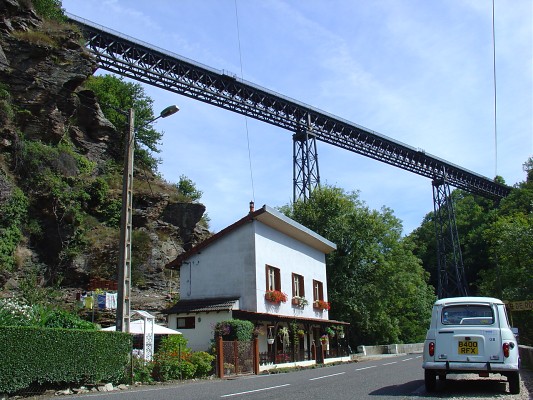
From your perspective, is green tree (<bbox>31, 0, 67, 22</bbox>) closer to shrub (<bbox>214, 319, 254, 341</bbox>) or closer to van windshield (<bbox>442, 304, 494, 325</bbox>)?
shrub (<bbox>214, 319, 254, 341</bbox>)

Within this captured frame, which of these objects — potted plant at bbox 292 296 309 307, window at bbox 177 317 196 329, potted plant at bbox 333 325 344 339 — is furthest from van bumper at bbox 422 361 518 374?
potted plant at bbox 333 325 344 339

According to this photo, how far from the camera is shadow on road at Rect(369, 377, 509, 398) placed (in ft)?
33.8

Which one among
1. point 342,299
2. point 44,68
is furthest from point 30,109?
point 342,299

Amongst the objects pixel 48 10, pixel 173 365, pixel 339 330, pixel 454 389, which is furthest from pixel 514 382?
pixel 48 10

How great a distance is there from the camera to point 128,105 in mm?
50250

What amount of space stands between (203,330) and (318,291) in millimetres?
10708

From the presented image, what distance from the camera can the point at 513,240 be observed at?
37156 millimetres

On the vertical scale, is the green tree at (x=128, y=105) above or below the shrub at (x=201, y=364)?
above

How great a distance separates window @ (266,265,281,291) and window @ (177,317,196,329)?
4.11 meters

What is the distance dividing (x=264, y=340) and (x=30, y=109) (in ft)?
62.9

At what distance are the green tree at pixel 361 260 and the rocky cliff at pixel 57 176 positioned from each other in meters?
11.1

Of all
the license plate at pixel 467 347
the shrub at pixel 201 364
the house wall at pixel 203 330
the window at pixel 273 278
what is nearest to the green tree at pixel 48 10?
the window at pixel 273 278

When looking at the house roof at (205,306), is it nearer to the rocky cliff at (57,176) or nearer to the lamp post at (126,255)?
the rocky cliff at (57,176)

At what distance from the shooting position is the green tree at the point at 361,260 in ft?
125
